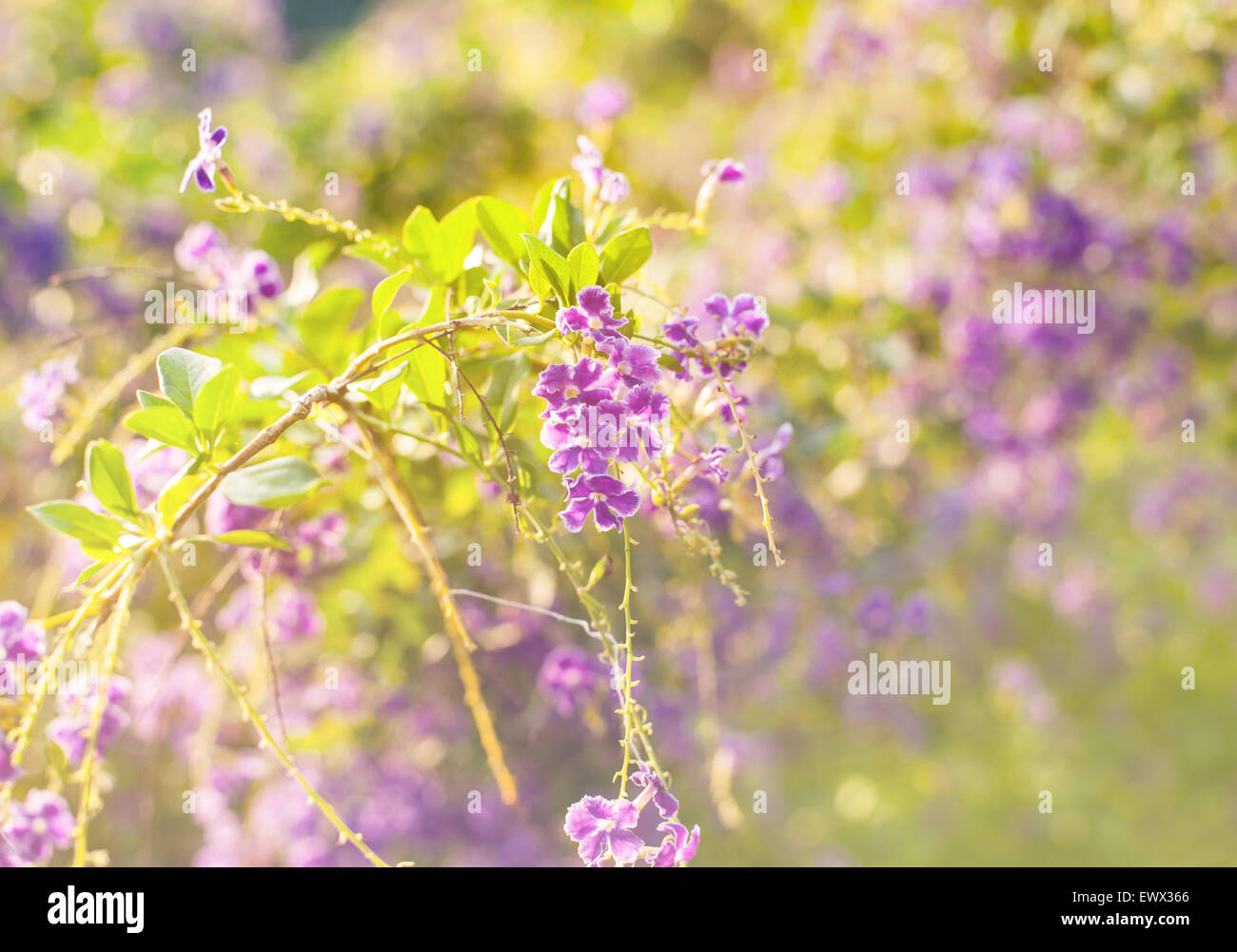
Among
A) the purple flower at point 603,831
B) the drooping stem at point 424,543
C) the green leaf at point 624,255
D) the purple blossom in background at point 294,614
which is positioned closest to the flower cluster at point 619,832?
the purple flower at point 603,831

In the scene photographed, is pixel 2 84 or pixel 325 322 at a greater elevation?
pixel 2 84

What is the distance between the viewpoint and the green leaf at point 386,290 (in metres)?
0.74

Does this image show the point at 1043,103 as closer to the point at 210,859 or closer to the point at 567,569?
the point at 567,569

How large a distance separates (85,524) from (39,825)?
292 millimetres

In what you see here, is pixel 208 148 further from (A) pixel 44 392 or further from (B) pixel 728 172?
(B) pixel 728 172

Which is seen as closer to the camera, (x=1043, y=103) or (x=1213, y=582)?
(x=1043, y=103)

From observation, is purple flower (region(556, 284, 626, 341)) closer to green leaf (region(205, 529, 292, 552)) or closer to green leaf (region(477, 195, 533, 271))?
green leaf (region(477, 195, 533, 271))

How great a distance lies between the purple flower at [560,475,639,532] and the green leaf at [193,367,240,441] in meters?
0.30

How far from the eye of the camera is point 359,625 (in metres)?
1.26

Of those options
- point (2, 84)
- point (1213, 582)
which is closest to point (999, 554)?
point (1213, 582)

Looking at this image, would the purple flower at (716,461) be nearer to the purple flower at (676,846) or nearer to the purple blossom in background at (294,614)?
the purple flower at (676,846)

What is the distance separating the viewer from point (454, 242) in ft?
2.72

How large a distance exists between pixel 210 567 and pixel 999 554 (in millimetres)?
2151

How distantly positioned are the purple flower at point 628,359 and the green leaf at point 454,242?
248mm
